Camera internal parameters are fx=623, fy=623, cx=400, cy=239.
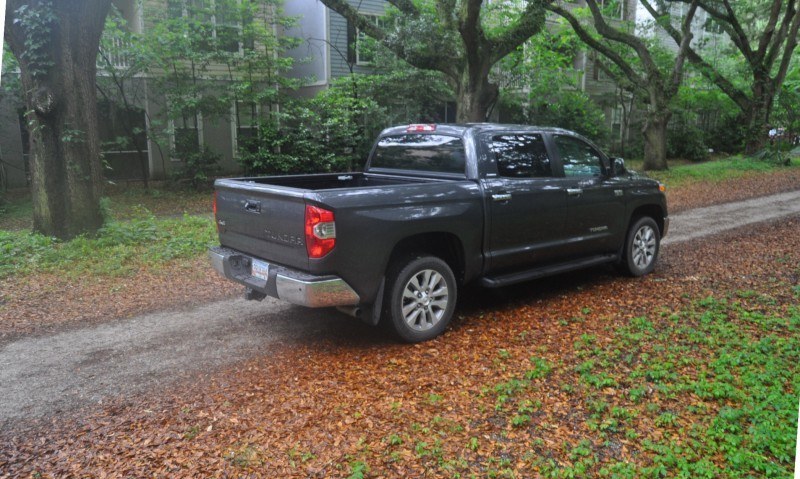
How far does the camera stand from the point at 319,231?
477 cm

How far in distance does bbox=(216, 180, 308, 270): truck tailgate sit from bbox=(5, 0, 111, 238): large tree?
15.7 ft

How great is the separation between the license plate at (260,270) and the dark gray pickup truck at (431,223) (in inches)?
0.6

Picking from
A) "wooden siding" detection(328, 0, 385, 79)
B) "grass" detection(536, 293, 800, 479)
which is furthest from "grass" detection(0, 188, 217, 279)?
"wooden siding" detection(328, 0, 385, 79)

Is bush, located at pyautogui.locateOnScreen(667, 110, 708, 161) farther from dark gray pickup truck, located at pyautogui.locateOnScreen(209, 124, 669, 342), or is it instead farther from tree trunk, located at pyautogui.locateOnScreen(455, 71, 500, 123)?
dark gray pickup truck, located at pyautogui.locateOnScreen(209, 124, 669, 342)

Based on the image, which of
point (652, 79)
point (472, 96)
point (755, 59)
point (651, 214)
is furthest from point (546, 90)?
point (651, 214)

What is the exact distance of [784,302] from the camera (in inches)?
256

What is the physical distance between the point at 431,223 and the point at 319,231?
112 cm

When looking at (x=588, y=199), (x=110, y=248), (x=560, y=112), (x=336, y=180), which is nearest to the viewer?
(x=588, y=199)

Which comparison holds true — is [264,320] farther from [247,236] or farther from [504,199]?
[504,199]

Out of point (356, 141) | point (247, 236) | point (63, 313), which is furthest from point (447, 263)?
point (356, 141)

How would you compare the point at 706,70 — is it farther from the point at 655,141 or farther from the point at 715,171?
the point at 715,171

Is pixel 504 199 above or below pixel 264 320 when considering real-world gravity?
above

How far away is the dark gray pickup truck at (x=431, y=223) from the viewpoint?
4914 mm

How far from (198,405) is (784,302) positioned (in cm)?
586
